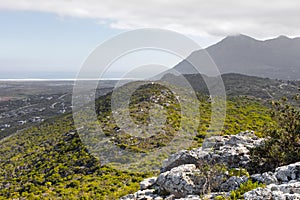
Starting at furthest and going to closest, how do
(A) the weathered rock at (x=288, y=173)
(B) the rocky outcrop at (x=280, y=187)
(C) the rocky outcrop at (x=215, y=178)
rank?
(A) the weathered rock at (x=288, y=173) < (C) the rocky outcrop at (x=215, y=178) < (B) the rocky outcrop at (x=280, y=187)

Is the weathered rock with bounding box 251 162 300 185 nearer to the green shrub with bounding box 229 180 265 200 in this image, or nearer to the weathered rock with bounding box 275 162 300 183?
the weathered rock with bounding box 275 162 300 183

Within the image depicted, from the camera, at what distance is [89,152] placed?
37500 millimetres

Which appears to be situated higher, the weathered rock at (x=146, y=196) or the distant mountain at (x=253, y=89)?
the distant mountain at (x=253, y=89)

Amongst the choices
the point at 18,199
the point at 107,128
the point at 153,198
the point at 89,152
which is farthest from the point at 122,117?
the point at 153,198

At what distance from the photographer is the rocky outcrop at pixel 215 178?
12672 mm

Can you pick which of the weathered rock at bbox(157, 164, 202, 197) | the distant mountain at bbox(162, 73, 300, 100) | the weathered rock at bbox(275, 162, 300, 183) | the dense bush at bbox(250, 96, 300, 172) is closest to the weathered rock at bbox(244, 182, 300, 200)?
the weathered rock at bbox(275, 162, 300, 183)

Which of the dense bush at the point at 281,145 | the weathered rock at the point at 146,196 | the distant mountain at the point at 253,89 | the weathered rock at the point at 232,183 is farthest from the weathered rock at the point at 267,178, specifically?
the distant mountain at the point at 253,89

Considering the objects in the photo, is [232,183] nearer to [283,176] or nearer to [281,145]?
[283,176]

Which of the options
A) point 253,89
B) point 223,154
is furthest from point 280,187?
point 253,89

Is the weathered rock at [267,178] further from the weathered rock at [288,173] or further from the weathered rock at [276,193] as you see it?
the weathered rock at [276,193]

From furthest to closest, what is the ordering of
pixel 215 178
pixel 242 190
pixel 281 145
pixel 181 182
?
pixel 281 145 → pixel 181 182 → pixel 215 178 → pixel 242 190

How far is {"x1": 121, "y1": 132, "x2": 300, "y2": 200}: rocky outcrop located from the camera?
12.7 metres

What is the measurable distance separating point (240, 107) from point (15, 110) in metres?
140

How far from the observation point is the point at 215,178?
667 inches
